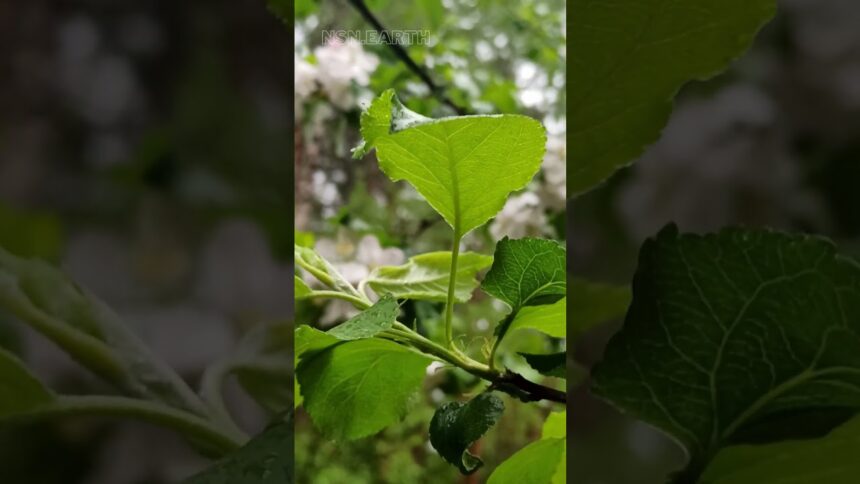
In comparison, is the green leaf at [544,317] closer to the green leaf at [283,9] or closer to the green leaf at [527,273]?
the green leaf at [527,273]

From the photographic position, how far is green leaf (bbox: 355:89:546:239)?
0.76ft

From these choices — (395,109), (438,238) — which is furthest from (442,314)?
(395,109)

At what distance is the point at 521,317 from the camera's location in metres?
0.30

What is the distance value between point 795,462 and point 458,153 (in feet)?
0.44

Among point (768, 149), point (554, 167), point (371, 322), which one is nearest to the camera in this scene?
point (768, 149)

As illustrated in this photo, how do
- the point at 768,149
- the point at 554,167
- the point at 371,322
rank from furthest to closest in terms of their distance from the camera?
the point at 554,167 → the point at 371,322 → the point at 768,149

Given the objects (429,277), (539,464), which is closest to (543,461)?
(539,464)

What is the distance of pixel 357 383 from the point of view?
313 millimetres

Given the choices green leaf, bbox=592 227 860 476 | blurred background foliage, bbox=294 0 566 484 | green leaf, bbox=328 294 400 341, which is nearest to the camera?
green leaf, bbox=592 227 860 476

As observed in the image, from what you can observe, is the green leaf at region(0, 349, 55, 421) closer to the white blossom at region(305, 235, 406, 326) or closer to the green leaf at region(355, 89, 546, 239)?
the green leaf at region(355, 89, 546, 239)

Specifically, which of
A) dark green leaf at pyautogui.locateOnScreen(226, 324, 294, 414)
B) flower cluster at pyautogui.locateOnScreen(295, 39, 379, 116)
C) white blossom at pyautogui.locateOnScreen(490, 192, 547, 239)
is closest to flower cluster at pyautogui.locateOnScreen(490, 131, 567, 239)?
white blossom at pyautogui.locateOnScreen(490, 192, 547, 239)

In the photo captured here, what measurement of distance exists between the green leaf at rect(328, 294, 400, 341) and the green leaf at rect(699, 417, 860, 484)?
0.43 feet

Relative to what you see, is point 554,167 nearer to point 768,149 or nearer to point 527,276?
point 527,276

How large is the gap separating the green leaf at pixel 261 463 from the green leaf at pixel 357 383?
94 millimetres
